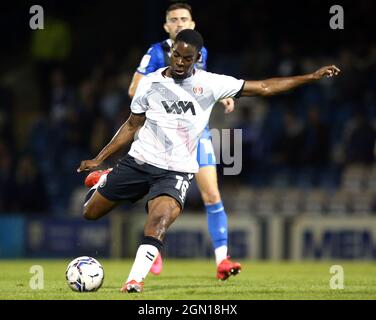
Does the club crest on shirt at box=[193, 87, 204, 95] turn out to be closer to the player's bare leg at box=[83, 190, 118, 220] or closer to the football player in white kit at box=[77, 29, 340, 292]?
the football player in white kit at box=[77, 29, 340, 292]

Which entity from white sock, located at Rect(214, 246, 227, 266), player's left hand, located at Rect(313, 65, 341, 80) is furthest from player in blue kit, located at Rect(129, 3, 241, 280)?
player's left hand, located at Rect(313, 65, 341, 80)

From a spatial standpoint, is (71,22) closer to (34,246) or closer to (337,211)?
(34,246)

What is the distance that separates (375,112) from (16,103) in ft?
24.5

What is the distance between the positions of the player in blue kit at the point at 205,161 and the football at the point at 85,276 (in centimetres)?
175

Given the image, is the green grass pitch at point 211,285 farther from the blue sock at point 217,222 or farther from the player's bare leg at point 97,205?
the player's bare leg at point 97,205

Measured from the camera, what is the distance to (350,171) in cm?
1619

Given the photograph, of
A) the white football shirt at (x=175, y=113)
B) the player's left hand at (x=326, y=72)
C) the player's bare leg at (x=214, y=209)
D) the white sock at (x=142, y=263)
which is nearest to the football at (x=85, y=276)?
the white sock at (x=142, y=263)

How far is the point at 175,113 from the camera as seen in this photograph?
863 cm

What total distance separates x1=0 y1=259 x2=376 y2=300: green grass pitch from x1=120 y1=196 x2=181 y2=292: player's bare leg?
5.3 inches

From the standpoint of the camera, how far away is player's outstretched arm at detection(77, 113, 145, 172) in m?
8.75

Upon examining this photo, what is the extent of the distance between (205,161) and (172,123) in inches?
57.6

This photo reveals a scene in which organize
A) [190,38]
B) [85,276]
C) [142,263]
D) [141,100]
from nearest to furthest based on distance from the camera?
[142,263] → [85,276] → [190,38] → [141,100]

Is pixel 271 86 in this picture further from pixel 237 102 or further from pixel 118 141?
pixel 237 102

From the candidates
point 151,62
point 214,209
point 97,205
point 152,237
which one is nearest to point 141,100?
point 97,205
